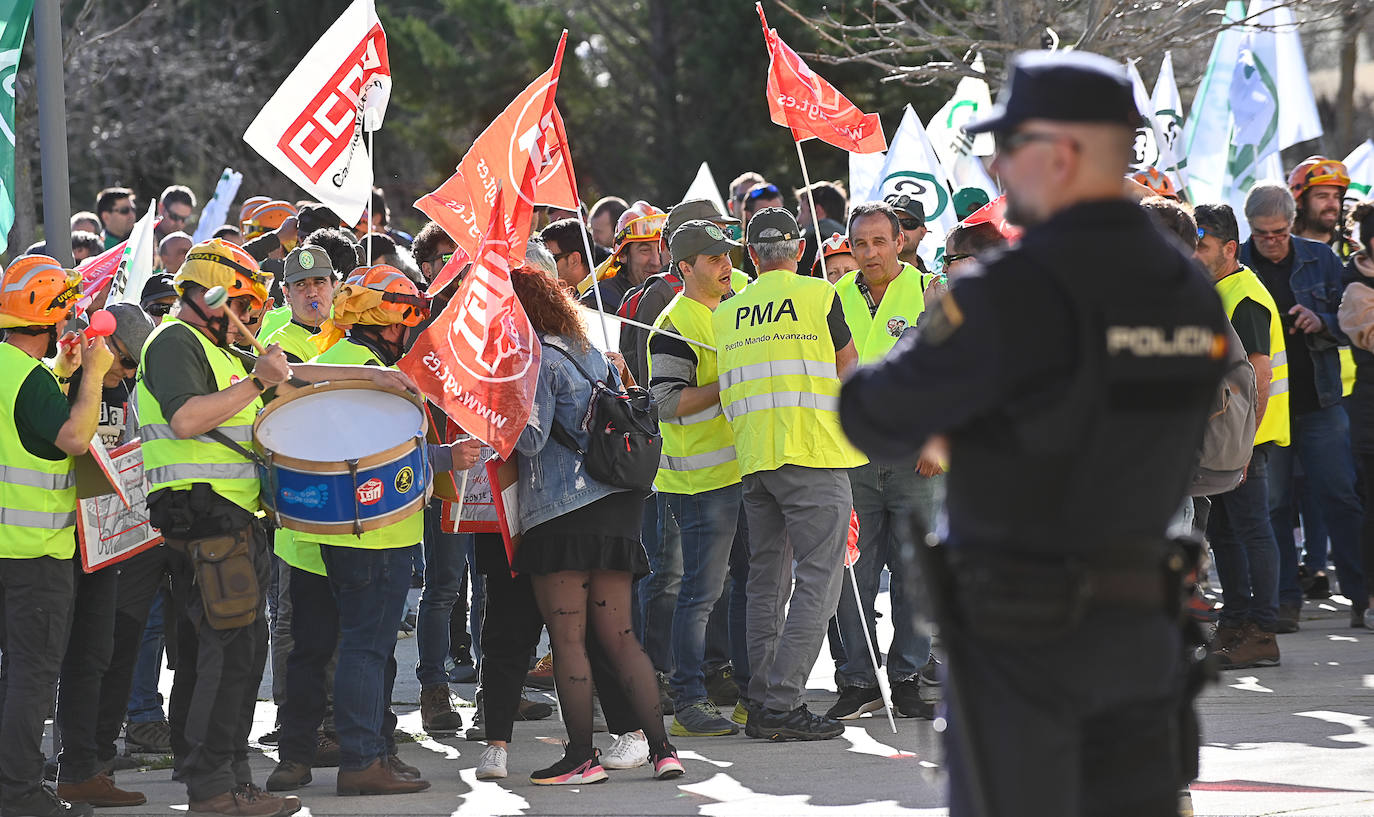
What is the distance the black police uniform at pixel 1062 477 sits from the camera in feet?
10.8

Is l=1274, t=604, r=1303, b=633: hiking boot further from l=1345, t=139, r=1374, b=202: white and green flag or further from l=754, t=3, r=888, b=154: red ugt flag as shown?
l=1345, t=139, r=1374, b=202: white and green flag

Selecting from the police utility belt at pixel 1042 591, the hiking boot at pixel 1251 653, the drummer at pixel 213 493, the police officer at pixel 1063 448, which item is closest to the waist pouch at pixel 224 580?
the drummer at pixel 213 493

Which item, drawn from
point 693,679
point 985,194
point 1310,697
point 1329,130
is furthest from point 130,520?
point 1329,130

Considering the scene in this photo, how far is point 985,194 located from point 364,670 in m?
6.19

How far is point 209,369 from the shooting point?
20.1 feet

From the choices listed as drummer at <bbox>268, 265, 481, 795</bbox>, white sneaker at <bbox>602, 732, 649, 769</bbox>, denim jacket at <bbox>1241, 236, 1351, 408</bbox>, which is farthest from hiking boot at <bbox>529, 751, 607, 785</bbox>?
denim jacket at <bbox>1241, 236, 1351, 408</bbox>

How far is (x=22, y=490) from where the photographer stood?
20.3 ft

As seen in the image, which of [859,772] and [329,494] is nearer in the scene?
[329,494]

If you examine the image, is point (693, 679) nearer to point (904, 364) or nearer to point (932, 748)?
point (932, 748)

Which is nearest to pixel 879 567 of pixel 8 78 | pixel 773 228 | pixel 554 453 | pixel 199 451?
pixel 773 228

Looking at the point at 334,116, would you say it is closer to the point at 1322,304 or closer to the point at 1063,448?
the point at 1322,304

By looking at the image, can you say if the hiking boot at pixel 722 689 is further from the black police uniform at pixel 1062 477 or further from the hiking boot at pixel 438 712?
the black police uniform at pixel 1062 477

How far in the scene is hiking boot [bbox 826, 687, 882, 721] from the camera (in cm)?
790

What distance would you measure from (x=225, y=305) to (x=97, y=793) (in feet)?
6.53
